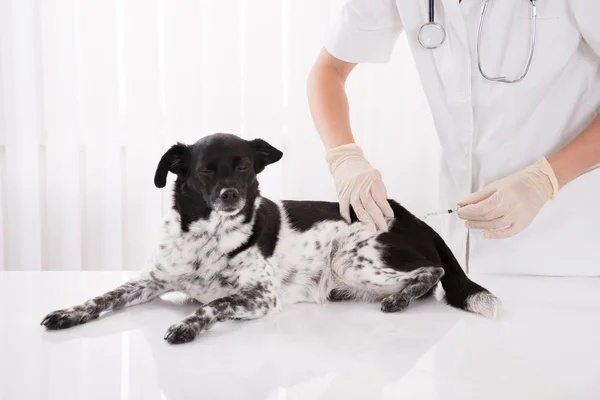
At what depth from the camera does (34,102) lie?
9.80 feet

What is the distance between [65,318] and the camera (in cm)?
122

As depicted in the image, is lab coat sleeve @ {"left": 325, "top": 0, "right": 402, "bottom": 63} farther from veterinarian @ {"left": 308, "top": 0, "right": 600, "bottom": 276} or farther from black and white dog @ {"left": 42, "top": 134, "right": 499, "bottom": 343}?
black and white dog @ {"left": 42, "top": 134, "right": 499, "bottom": 343}

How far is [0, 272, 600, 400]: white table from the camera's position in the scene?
89cm

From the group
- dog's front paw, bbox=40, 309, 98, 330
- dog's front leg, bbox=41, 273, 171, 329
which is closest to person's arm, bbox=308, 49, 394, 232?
dog's front leg, bbox=41, 273, 171, 329

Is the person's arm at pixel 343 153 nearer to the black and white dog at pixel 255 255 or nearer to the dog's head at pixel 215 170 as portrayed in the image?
the black and white dog at pixel 255 255

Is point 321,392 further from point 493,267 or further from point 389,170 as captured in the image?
point 389,170

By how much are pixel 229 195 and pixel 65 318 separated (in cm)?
47

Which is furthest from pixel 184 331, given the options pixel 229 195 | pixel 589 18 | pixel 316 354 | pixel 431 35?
pixel 589 18

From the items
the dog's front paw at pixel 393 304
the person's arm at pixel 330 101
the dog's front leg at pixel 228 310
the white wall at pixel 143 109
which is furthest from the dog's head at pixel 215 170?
the white wall at pixel 143 109

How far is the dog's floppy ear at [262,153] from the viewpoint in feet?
5.24

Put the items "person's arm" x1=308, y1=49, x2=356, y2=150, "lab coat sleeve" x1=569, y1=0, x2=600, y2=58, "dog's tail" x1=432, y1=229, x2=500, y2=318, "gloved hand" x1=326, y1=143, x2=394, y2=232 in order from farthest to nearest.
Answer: "person's arm" x1=308, y1=49, x2=356, y2=150 < "gloved hand" x1=326, y1=143, x2=394, y2=232 < "lab coat sleeve" x1=569, y1=0, x2=600, y2=58 < "dog's tail" x1=432, y1=229, x2=500, y2=318

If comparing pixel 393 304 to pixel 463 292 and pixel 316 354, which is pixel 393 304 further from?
pixel 316 354

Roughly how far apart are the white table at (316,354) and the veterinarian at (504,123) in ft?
0.87

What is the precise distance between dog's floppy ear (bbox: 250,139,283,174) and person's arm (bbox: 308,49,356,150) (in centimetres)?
22
